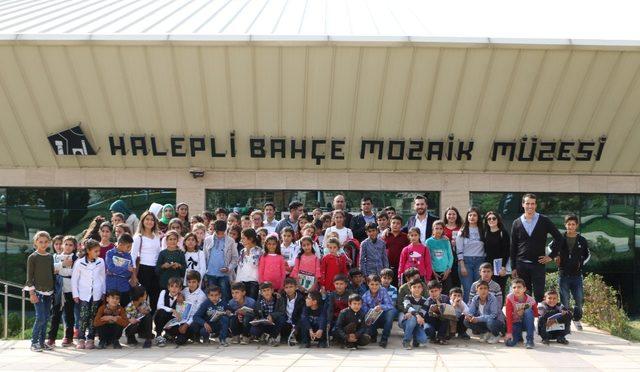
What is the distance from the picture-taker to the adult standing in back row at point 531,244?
11.0 meters

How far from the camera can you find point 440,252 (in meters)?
11.3

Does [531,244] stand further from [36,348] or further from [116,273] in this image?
[36,348]

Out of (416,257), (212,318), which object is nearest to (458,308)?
(416,257)

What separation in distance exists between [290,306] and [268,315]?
33cm

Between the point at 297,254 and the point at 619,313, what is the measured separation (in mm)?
5426

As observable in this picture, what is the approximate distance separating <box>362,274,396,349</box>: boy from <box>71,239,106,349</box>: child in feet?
11.9

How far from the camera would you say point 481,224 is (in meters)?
11.5

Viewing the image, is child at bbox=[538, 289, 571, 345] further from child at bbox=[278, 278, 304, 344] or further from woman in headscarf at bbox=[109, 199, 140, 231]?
woman in headscarf at bbox=[109, 199, 140, 231]

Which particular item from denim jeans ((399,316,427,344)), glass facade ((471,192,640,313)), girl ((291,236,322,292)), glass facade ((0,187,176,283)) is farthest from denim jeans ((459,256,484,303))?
glass facade ((0,187,176,283))

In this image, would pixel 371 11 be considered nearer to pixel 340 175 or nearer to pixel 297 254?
pixel 340 175

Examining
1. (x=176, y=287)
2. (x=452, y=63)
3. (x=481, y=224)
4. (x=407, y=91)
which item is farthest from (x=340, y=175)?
(x=176, y=287)

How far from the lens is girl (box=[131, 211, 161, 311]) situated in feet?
35.4

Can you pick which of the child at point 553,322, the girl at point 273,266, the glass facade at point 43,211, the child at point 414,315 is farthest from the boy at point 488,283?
the glass facade at point 43,211

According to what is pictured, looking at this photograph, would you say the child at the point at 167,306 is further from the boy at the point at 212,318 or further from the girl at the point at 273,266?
the girl at the point at 273,266
